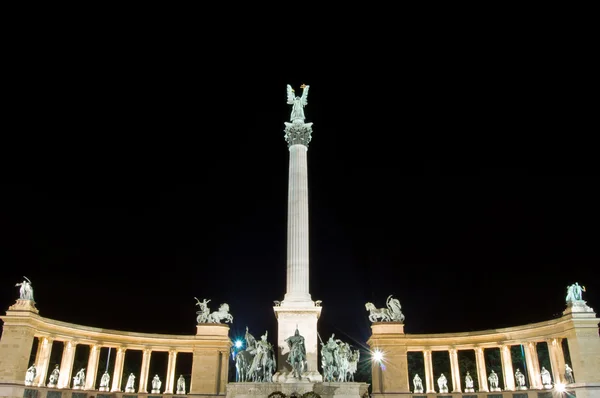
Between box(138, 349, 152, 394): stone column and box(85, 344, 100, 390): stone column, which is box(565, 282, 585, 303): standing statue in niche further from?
box(85, 344, 100, 390): stone column

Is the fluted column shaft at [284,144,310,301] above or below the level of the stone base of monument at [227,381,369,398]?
above

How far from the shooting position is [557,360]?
52.9m

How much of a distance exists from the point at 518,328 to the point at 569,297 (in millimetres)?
6398

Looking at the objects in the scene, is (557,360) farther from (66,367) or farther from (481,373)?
(66,367)

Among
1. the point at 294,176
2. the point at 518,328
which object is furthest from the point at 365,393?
the point at 518,328

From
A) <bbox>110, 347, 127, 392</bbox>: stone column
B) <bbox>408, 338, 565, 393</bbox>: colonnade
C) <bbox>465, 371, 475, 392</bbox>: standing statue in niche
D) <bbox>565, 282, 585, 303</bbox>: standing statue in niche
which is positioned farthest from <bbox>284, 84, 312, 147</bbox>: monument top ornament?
Answer: <bbox>465, 371, 475, 392</bbox>: standing statue in niche

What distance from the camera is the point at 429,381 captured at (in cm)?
5759

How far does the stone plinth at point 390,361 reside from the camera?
54719 millimetres

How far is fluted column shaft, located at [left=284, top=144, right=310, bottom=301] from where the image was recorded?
4353cm

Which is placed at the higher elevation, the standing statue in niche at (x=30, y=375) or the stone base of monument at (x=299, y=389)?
the standing statue in niche at (x=30, y=375)

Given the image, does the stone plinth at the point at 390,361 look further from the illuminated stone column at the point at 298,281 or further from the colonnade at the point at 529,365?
the illuminated stone column at the point at 298,281

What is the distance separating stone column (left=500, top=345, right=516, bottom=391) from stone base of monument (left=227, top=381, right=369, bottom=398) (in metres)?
26.8

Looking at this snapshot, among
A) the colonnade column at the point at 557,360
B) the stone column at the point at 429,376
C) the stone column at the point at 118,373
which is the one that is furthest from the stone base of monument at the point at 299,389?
the colonnade column at the point at 557,360

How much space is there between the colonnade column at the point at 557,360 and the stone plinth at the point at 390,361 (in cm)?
1514
